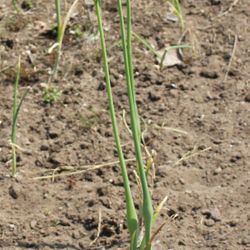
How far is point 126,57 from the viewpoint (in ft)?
6.68

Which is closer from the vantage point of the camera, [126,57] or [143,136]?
[126,57]

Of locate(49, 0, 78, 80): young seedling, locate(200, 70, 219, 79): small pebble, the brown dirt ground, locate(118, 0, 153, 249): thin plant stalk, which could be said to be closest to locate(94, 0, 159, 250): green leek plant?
locate(118, 0, 153, 249): thin plant stalk

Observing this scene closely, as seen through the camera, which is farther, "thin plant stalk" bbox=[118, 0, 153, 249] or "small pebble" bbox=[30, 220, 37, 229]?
"small pebble" bbox=[30, 220, 37, 229]

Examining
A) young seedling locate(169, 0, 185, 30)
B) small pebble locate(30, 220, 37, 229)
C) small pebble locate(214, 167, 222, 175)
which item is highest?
young seedling locate(169, 0, 185, 30)

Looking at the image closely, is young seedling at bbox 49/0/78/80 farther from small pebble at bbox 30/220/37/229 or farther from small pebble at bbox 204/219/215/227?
small pebble at bbox 204/219/215/227

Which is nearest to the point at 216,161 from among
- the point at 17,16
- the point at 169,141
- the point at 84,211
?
the point at 169,141

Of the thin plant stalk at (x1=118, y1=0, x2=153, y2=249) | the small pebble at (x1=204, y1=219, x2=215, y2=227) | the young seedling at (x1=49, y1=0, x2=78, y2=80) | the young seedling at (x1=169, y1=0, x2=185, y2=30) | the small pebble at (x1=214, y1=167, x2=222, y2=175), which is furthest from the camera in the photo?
the young seedling at (x1=169, y1=0, x2=185, y2=30)

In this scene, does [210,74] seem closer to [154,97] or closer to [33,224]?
[154,97]

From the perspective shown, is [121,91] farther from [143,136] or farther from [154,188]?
[154,188]

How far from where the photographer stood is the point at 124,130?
2.88 meters

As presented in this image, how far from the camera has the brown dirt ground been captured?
2498mm

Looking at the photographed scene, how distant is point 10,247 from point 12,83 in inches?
32.7

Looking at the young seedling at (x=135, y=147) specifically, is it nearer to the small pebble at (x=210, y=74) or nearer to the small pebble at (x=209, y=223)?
the small pebble at (x=209, y=223)

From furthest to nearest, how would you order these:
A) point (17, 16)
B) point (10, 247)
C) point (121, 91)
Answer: point (17, 16) → point (121, 91) → point (10, 247)
